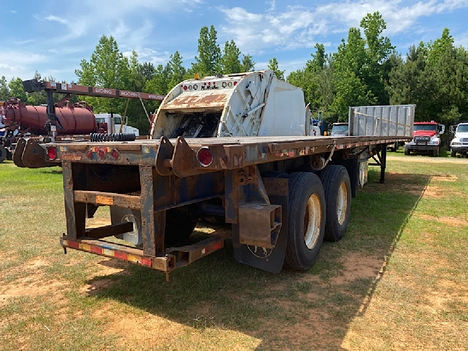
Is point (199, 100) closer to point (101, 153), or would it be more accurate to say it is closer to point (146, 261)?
point (101, 153)

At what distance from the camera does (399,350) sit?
9.16ft

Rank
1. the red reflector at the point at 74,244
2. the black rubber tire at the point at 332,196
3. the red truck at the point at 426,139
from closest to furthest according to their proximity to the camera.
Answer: the red reflector at the point at 74,244, the black rubber tire at the point at 332,196, the red truck at the point at 426,139

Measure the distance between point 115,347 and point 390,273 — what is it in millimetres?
3123

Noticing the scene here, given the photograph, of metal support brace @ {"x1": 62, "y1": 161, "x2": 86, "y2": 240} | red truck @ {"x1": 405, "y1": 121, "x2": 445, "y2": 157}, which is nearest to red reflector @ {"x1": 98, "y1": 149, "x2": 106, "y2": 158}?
metal support brace @ {"x1": 62, "y1": 161, "x2": 86, "y2": 240}

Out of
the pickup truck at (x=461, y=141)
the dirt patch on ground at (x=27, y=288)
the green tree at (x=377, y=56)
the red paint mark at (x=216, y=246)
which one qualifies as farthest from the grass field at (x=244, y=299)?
the green tree at (x=377, y=56)

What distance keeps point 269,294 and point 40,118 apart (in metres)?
18.1

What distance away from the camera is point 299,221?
390 centimetres

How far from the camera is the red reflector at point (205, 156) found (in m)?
2.82

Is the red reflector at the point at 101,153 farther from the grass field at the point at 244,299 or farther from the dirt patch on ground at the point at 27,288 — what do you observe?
the dirt patch on ground at the point at 27,288

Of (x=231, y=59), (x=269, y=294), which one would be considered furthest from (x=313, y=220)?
(x=231, y=59)

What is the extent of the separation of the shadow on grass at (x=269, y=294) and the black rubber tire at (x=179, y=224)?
57 cm

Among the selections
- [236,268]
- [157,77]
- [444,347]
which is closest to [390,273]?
[444,347]

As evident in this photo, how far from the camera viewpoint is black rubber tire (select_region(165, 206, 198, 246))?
453cm

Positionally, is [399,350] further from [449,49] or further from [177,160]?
[449,49]
